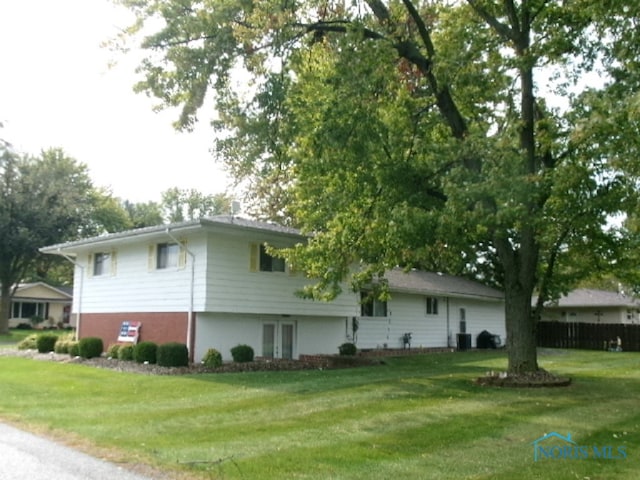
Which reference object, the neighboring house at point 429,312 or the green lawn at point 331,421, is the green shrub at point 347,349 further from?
the green lawn at point 331,421

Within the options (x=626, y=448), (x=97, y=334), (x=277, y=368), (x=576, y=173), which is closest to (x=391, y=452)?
(x=626, y=448)

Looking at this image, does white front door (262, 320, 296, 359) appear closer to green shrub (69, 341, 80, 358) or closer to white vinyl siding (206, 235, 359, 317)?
white vinyl siding (206, 235, 359, 317)

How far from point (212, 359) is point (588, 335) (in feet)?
74.6

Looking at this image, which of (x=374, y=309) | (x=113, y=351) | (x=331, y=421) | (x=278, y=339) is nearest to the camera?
(x=331, y=421)

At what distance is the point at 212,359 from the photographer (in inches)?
702

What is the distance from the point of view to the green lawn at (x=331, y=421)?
6961 mm

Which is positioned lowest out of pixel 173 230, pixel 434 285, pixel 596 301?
pixel 596 301

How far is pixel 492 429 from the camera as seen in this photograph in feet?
29.7

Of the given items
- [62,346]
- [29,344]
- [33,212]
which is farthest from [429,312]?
[33,212]

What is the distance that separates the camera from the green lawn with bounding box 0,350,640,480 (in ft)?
22.8

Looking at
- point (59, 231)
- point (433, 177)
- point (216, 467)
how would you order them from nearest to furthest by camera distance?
point (216, 467), point (433, 177), point (59, 231)

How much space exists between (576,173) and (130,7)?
10.7 meters

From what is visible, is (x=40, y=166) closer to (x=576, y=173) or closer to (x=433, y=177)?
(x=433, y=177)

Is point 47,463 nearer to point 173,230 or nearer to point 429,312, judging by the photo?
point 173,230
